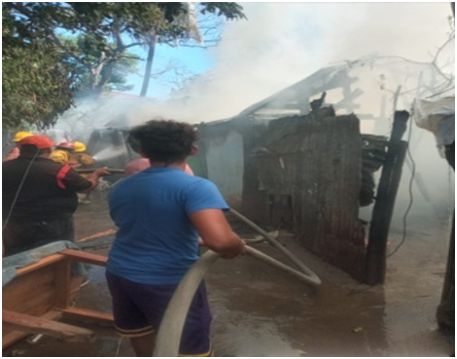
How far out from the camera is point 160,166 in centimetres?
228

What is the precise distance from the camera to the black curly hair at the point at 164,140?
2256 mm

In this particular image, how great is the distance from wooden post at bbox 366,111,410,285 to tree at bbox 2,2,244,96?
2703mm

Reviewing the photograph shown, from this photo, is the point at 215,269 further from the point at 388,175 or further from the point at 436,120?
the point at 436,120

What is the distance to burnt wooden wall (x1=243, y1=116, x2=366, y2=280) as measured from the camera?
5.23 meters

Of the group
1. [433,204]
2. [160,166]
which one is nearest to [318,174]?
[160,166]

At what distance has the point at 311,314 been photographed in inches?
171

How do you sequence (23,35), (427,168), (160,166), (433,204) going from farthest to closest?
(427,168) < (433,204) < (23,35) < (160,166)

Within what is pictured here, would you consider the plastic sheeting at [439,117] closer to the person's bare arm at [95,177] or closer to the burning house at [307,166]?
the burning house at [307,166]

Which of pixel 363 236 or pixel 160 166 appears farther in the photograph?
pixel 363 236

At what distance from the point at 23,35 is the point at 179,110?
766cm

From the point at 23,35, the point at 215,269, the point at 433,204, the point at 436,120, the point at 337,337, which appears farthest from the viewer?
the point at 433,204

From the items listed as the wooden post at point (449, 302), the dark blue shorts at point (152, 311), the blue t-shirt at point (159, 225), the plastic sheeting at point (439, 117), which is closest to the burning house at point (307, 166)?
the plastic sheeting at point (439, 117)

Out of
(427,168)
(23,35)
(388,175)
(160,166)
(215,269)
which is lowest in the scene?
(215,269)

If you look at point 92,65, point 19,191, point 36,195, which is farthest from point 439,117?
point 19,191
